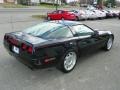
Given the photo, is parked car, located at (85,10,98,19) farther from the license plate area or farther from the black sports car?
the license plate area

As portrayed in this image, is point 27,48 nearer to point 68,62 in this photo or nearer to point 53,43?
point 53,43

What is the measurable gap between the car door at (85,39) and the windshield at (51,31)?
33 cm

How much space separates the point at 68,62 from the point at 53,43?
33.4 inches

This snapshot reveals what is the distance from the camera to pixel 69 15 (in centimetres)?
2036

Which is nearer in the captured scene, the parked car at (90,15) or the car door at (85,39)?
the car door at (85,39)

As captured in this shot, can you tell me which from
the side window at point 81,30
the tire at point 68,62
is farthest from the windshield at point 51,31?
the tire at point 68,62

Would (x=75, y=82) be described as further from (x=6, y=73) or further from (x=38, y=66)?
(x=6, y=73)

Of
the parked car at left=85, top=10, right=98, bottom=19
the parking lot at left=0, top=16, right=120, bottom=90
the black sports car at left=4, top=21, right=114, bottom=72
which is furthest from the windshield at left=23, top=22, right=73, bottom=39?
the parked car at left=85, top=10, right=98, bottom=19

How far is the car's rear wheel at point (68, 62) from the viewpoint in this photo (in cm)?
465

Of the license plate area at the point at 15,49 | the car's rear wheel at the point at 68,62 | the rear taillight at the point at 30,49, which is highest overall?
the rear taillight at the point at 30,49

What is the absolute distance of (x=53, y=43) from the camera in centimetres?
435

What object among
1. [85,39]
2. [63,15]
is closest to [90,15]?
[63,15]

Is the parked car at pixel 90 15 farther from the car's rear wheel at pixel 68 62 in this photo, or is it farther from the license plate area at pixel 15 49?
the license plate area at pixel 15 49

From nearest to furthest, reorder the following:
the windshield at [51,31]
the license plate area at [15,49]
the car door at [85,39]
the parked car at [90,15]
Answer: the license plate area at [15,49], the windshield at [51,31], the car door at [85,39], the parked car at [90,15]
